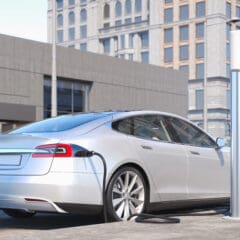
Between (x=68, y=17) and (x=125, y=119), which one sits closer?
(x=125, y=119)

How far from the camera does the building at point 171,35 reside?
319ft

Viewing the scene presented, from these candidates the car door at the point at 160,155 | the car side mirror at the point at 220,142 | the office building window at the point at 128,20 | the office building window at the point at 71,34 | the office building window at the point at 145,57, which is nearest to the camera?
the car door at the point at 160,155

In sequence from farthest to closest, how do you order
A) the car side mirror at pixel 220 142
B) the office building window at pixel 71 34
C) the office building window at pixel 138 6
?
the office building window at pixel 71 34
the office building window at pixel 138 6
the car side mirror at pixel 220 142

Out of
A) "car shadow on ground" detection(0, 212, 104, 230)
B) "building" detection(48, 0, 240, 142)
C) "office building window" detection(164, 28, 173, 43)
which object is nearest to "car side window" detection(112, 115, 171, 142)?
"car shadow on ground" detection(0, 212, 104, 230)

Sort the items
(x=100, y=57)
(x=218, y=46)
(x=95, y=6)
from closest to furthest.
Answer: (x=100, y=57), (x=218, y=46), (x=95, y=6)

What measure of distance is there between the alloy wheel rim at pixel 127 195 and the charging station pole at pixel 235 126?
1.04m

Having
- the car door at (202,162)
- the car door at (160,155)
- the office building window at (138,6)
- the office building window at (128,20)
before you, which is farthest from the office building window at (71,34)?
the car door at (160,155)

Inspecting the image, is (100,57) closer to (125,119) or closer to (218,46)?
(125,119)

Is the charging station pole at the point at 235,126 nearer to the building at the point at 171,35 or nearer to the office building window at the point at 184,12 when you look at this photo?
the building at the point at 171,35

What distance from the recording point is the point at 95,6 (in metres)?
114

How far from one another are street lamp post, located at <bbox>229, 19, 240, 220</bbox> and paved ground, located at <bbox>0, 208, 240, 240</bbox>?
0.82ft

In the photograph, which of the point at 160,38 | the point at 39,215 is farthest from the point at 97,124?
the point at 160,38

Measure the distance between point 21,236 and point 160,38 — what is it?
325 feet

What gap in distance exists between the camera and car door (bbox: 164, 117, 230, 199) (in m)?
8.18
